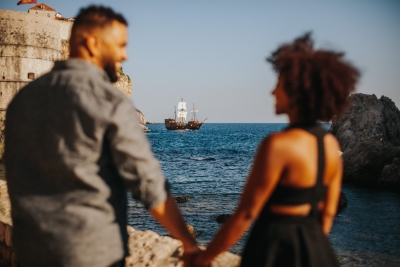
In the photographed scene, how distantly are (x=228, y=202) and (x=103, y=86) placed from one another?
1886cm

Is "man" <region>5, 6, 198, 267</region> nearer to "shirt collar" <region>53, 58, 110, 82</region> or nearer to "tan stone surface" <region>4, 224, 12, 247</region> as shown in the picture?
"shirt collar" <region>53, 58, 110, 82</region>

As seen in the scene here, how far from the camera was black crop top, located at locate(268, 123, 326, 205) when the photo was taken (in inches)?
63.5

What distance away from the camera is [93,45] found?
5.05ft

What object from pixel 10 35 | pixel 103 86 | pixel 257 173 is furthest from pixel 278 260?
pixel 10 35

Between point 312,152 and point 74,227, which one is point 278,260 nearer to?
point 312,152

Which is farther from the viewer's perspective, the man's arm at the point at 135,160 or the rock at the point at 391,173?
the rock at the point at 391,173

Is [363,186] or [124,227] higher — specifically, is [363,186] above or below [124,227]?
below

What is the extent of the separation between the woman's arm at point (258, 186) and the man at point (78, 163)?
37 centimetres

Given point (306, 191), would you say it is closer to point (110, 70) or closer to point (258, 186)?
point (258, 186)

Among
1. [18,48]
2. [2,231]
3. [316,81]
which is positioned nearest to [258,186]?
[316,81]

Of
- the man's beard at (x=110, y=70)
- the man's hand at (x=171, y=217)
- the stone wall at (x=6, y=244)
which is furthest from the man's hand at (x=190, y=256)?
the stone wall at (x=6, y=244)

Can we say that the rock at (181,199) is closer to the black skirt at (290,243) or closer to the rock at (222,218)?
the rock at (222,218)

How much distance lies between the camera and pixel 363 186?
75.9ft

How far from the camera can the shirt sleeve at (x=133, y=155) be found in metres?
1.38
